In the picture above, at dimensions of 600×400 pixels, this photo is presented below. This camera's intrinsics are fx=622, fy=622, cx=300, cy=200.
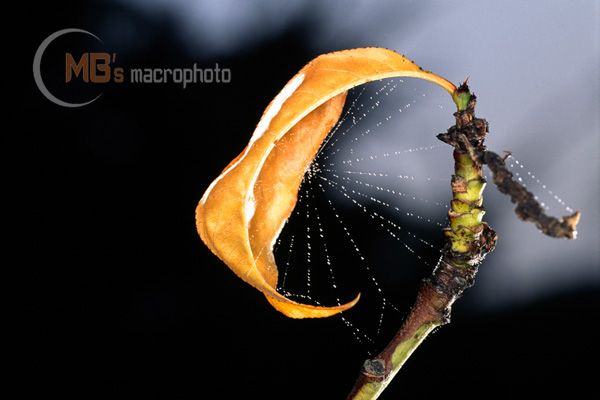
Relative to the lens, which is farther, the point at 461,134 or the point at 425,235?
the point at 425,235

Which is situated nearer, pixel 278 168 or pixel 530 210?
pixel 530 210

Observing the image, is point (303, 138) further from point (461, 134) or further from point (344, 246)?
point (344, 246)

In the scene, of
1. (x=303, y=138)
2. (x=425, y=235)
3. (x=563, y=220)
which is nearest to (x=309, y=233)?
(x=425, y=235)

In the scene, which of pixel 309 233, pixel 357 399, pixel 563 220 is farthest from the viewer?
pixel 309 233

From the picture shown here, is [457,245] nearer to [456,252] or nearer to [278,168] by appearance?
[456,252]

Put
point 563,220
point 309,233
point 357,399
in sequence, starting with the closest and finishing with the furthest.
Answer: point 563,220, point 357,399, point 309,233

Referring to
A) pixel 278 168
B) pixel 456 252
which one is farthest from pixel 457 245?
pixel 278 168

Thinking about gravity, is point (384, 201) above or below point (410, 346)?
above
